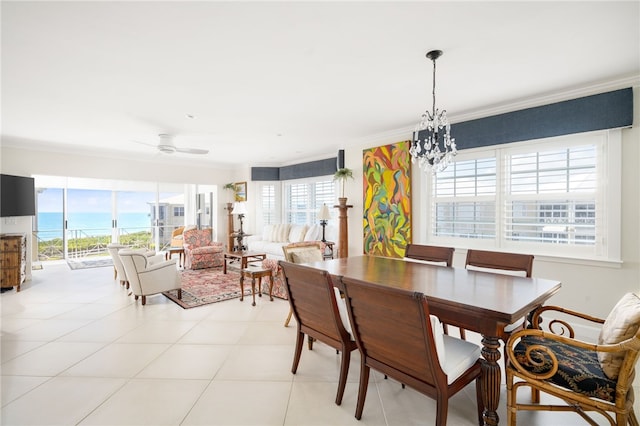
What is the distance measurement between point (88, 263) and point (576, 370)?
9194 millimetres

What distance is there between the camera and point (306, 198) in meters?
7.42

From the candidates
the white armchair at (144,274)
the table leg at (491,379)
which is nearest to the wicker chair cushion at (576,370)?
the table leg at (491,379)

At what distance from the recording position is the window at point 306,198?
6.91 m

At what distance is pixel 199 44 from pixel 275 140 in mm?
3211

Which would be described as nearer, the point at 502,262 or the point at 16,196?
the point at 502,262

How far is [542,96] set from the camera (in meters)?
3.27

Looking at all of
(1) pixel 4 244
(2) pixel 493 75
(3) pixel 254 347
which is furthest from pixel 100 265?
(2) pixel 493 75

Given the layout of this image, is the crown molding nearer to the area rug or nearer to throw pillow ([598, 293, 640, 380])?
throw pillow ([598, 293, 640, 380])

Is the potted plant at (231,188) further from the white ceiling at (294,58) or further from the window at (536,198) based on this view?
the window at (536,198)

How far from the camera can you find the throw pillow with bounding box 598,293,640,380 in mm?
1415

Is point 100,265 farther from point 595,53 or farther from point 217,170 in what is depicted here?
point 595,53

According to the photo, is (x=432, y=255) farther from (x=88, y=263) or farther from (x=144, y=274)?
(x=88, y=263)

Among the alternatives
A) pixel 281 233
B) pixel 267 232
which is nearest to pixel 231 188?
pixel 267 232

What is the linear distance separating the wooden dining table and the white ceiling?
1.81 meters
